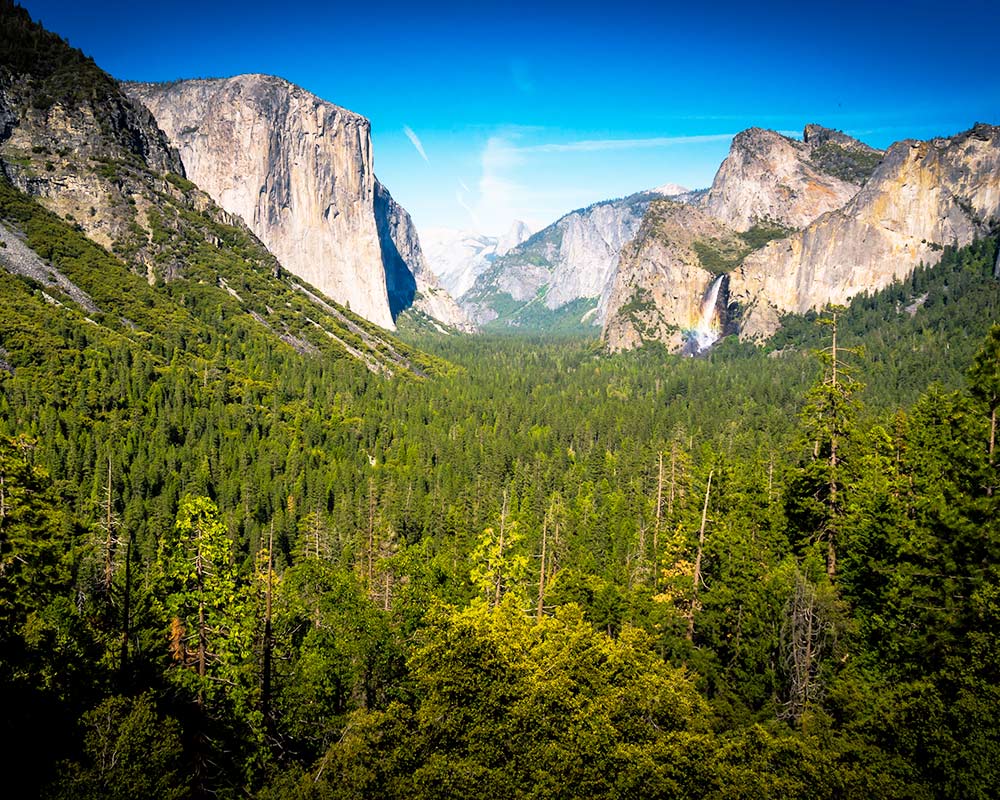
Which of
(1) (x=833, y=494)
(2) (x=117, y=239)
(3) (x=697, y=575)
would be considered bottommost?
(3) (x=697, y=575)

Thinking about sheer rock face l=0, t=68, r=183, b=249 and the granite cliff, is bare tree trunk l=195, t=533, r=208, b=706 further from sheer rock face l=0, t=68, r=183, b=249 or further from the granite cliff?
sheer rock face l=0, t=68, r=183, b=249

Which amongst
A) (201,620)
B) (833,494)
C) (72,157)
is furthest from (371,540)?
(72,157)

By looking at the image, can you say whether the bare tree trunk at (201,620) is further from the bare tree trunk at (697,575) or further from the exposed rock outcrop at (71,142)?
the exposed rock outcrop at (71,142)

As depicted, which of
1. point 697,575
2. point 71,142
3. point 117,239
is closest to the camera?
point 697,575

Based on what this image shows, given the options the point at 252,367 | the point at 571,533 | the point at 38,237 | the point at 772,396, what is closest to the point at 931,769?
the point at 571,533

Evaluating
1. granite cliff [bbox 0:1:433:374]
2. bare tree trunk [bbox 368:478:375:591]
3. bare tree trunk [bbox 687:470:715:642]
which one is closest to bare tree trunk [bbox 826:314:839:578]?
bare tree trunk [bbox 687:470:715:642]

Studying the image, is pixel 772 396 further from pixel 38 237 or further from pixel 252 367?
pixel 38 237

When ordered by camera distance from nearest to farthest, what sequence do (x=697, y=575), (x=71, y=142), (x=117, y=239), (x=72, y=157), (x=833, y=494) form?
(x=833, y=494) → (x=697, y=575) → (x=117, y=239) → (x=72, y=157) → (x=71, y=142)

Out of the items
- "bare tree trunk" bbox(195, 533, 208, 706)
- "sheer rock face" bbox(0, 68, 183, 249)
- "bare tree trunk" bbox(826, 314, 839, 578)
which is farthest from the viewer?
"sheer rock face" bbox(0, 68, 183, 249)

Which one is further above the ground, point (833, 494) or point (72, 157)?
point (72, 157)

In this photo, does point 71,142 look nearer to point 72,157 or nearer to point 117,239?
point 72,157

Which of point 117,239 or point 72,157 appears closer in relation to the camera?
point 117,239
